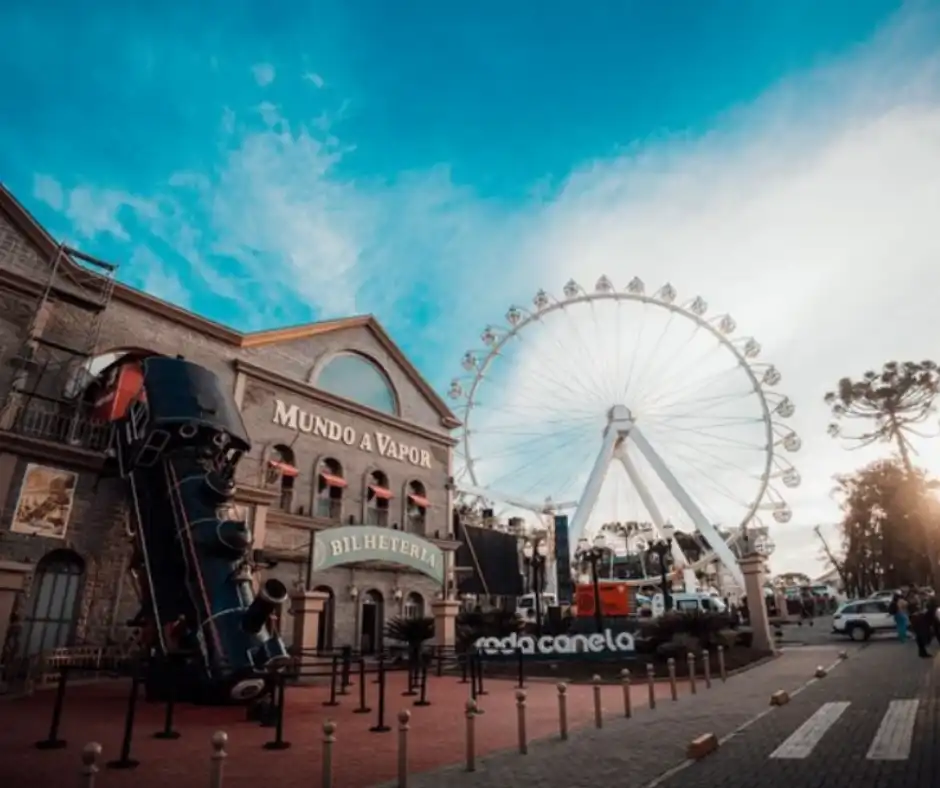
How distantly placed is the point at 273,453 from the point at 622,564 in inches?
2853

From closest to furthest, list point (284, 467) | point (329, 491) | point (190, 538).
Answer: point (190, 538)
point (284, 467)
point (329, 491)

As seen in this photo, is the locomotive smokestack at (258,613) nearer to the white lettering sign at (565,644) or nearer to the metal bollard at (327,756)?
the metal bollard at (327,756)


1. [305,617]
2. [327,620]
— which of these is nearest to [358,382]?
[327,620]

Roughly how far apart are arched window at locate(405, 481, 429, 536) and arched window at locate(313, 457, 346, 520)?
406 cm

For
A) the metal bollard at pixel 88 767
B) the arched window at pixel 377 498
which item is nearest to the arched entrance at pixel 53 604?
the arched window at pixel 377 498

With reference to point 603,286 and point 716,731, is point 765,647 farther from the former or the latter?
point 603,286

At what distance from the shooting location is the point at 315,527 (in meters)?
24.3

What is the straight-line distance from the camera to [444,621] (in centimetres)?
2500

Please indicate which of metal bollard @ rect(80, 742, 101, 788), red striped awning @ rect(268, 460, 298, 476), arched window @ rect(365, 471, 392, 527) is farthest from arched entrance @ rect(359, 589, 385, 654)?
metal bollard @ rect(80, 742, 101, 788)

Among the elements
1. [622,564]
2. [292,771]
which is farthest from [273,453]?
[622,564]

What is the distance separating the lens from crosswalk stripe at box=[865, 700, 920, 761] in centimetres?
822

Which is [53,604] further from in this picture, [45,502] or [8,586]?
[8,586]

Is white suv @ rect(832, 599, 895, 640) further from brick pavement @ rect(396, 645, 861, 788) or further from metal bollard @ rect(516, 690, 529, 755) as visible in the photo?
metal bollard @ rect(516, 690, 529, 755)

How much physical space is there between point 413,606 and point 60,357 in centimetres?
1682
